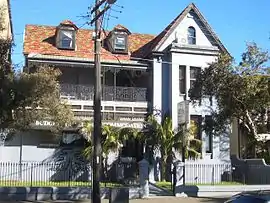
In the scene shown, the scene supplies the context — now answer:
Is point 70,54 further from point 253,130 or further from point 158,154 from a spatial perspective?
point 253,130

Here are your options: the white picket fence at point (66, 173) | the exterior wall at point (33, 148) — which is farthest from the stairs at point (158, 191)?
the exterior wall at point (33, 148)

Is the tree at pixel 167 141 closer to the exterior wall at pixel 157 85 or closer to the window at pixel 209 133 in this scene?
the window at pixel 209 133

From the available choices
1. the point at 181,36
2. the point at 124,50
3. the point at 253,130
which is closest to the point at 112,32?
the point at 124,50

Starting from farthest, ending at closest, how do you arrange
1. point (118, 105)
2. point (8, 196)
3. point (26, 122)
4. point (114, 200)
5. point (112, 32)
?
point (112, 32)
point (118, 105)
point (8, 196)
point (26, 122)
point (114, 200)

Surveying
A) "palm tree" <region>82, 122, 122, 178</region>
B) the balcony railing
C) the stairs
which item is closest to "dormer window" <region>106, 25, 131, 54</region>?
the balcony railing

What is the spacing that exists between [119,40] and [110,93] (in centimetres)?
375

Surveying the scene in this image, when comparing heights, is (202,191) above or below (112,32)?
below

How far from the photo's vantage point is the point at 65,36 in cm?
2944

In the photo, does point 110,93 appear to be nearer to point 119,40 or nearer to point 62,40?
point 119,40

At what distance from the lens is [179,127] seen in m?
26.7

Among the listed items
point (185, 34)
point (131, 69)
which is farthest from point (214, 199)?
point (185, 34)

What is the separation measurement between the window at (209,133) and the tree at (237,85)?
919mm

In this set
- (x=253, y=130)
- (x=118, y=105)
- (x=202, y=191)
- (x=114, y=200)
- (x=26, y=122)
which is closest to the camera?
(x=114, y=200)

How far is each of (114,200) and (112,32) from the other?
50.9 feet
